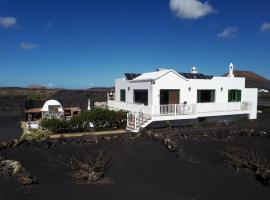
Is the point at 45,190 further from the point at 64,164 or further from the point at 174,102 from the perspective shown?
the point at 174,102

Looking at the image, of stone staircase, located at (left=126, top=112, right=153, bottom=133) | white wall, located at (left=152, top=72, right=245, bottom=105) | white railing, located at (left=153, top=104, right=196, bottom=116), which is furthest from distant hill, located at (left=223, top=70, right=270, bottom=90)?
stone staircase, located at (left=126, top=112, right=153, bottom=133)

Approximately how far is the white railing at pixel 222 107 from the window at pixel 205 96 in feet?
4.15

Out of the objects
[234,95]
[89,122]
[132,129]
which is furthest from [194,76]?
[89,122]

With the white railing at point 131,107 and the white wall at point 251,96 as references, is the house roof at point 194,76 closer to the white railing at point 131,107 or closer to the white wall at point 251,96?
the white wall at point 251,96

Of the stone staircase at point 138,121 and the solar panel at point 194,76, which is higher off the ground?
the solar panel at point 194,76

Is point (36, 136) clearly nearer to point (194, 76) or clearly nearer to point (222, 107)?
point (194, 76)

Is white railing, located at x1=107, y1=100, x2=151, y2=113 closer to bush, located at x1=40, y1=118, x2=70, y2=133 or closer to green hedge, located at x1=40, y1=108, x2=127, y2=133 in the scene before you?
green hedge, located at x1=40, y1=108, x2=127, y2=133

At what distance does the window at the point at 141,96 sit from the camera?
19.8 m

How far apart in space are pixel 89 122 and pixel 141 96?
16.4ft

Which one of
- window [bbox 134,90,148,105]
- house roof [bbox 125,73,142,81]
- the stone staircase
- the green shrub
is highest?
house roof [bbox 125,73,142,81]

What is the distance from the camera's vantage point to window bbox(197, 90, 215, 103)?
2088 centimetres

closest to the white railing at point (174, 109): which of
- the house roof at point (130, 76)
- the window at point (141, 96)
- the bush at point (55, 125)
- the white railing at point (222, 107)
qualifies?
the white railing at point (222, 107)

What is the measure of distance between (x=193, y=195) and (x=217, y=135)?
26.2ft

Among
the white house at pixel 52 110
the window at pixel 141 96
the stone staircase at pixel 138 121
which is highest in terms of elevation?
the window at pixel 141 96
